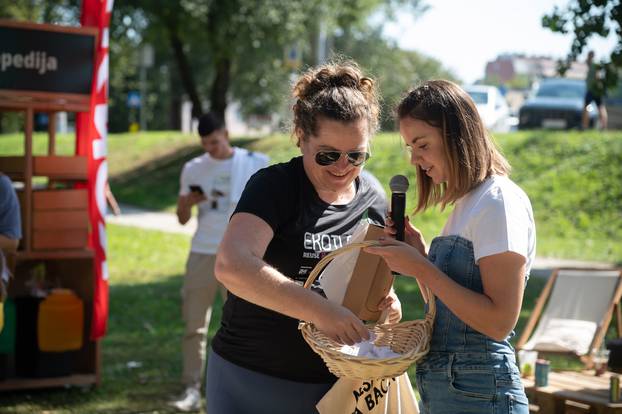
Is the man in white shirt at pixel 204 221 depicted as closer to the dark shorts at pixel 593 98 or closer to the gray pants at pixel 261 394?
the dark shorts at pixel 593 98

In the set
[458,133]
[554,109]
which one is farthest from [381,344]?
[554,109]

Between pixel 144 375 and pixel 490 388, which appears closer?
pixel 490 388

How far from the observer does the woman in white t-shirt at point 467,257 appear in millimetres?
2314

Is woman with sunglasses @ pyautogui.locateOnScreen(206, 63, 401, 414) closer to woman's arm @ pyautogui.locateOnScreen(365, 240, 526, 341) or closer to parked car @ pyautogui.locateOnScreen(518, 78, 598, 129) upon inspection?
woman's arm @ pyautogui.locateOnScreen(365, 240, 526, 341)

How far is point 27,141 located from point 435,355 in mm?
4641

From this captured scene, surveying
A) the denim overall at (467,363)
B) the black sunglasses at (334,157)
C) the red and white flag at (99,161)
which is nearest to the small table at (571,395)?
the denim overall at (467,363)

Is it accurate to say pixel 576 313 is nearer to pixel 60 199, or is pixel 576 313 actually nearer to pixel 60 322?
pixel 60 322

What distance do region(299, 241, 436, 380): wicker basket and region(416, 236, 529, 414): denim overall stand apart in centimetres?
6

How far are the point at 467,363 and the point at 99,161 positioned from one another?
4429 mm

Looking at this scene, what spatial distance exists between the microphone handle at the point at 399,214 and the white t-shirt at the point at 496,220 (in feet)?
0.45

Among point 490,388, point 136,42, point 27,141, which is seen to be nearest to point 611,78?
point 27,141

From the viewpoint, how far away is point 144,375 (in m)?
7.16

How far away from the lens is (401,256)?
2.35 meters

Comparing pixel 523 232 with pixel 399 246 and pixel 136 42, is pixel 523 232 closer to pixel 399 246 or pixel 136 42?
pixel 399 246
